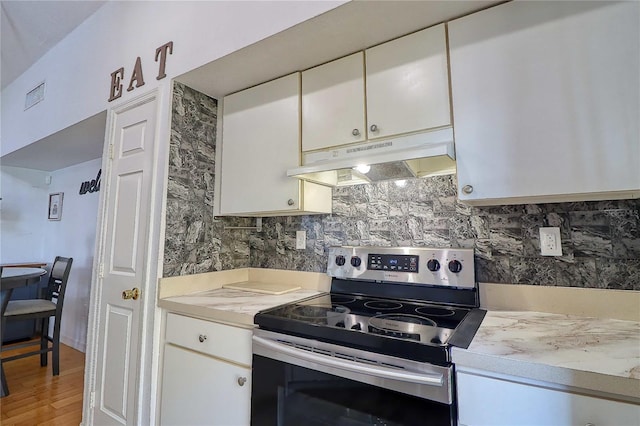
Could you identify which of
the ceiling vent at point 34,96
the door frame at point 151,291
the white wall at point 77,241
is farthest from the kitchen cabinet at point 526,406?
the ceiling vent at point 34,96

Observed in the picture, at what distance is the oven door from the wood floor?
1.76 m

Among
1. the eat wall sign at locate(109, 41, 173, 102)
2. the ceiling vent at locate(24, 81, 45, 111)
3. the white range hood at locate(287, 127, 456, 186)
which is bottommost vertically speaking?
the white range hood at locate(287, 127, 456, 186)

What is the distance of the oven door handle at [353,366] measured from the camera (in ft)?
2.86

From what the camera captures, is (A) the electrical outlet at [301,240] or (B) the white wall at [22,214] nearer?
(A) the electrical outlet at [301,240]

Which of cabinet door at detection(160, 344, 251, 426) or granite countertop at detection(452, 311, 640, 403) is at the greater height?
granite countertop at detection(452, 311, 640, 403)

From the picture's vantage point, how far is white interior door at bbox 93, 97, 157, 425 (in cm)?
170

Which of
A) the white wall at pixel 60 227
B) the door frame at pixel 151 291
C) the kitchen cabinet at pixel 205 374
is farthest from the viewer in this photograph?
the white wall at pixel 60 227

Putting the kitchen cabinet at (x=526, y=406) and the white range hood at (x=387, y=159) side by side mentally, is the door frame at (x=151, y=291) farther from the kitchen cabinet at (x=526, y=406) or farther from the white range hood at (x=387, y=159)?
the kitchen cabinet at (x=526, y=406)

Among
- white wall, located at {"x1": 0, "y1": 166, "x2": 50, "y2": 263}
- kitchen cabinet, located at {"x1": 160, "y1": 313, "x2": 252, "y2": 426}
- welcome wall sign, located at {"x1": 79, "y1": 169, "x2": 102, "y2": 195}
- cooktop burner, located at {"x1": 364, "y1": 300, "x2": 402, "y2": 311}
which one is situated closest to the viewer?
kitchen cabinet, located at {"x1": 160, "y1": 313, "x2": 252, "y2": 426}

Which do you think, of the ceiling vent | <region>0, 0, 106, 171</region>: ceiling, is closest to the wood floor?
<region>0, 0, 106, 171</region>: ceiling

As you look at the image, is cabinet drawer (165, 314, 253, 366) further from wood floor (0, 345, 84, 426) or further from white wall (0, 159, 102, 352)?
white wall (0, 159, 102, 352)

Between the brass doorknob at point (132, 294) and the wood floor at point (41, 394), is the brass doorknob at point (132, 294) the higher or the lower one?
the higher one

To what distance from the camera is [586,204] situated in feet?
3.99

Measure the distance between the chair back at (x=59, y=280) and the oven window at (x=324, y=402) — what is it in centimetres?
255
